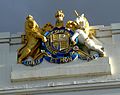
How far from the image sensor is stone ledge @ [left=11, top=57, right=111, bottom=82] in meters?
36.9

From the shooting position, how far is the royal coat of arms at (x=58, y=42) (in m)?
37.5

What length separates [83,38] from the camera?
37.6m

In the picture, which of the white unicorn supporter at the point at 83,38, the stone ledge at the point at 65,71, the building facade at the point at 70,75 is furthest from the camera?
the white unicorn supporter at the point at 83,38

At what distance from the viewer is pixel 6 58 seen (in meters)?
38.0

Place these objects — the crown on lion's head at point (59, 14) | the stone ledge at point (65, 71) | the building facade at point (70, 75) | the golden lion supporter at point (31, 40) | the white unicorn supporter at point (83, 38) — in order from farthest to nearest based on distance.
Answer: the crown on lion's head at point (59, 14) → the golden lion supporter at point (31, 40) → the white unicorn supporter at point (83, 38) → the stone ledge at point (65, 71) → the building facade at point (70, 75)

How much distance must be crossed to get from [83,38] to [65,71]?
151 centimetres

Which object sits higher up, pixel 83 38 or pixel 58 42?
pixel 83 38

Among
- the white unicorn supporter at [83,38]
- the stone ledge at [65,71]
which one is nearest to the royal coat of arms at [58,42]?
the white unicorn supporter at [83,38]

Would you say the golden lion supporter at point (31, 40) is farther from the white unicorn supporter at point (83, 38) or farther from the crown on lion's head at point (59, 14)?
the white unicorn supporter at point (83, 38)

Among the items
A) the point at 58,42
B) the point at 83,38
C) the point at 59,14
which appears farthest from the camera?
the point at 59,14

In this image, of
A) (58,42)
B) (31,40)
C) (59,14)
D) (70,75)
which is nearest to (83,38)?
(58,42)

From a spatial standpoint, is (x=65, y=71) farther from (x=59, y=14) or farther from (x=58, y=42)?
(x=59, y=14)

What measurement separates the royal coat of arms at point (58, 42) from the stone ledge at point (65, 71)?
0.80 ft

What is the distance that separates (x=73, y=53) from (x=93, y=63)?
35.8 inches
